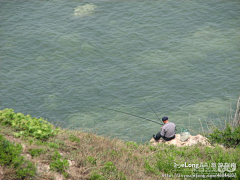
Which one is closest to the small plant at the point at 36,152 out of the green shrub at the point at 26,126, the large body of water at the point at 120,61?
the green shrub at the point at 26,126

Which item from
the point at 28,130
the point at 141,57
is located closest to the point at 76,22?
the point at 141,57

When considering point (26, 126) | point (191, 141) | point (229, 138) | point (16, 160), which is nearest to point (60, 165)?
point (16, 160)

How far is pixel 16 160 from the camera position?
29.0ft

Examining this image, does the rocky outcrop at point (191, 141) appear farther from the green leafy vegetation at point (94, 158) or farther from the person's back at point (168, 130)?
the green leafy vegetation at point (94, 158)

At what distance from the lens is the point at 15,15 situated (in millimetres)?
30391

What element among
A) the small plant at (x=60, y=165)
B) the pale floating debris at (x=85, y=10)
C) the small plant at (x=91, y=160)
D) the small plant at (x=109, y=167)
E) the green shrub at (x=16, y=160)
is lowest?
the pale floating debris at (x=85, y=10)

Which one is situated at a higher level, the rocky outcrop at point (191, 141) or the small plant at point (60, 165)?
the small plant at point (60, 165)

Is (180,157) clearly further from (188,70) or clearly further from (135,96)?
(188,70)

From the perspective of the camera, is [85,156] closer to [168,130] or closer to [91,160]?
[91,160]

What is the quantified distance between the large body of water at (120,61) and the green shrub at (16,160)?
721 cm

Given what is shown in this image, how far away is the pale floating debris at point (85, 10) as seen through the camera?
3011 cm

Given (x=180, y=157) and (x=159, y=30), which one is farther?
(x=159, y=30)

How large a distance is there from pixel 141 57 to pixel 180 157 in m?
13.8

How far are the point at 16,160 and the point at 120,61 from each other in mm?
16154
